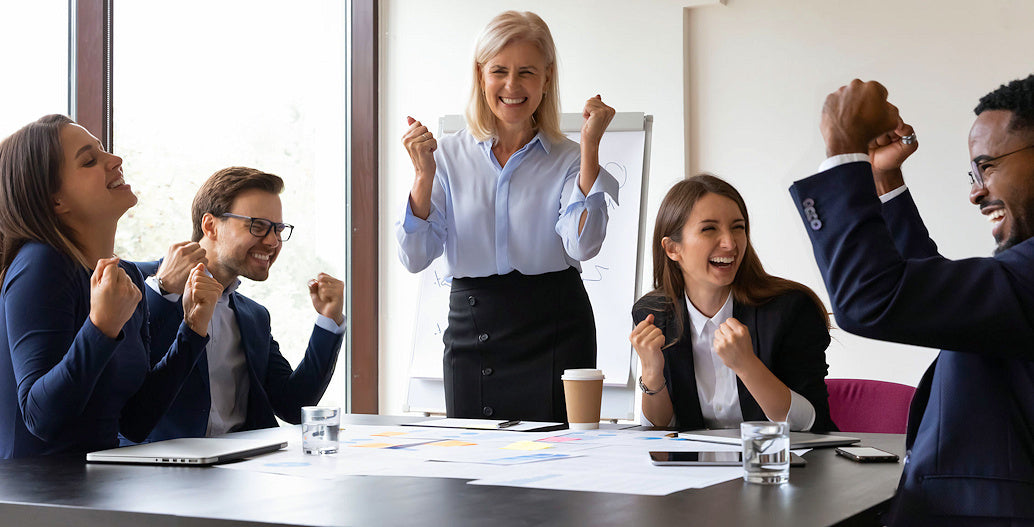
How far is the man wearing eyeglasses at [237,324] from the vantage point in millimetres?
2170

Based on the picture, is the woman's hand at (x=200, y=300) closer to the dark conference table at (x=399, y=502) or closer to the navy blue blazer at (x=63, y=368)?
the navy blue blazer at (x=63, y=368)

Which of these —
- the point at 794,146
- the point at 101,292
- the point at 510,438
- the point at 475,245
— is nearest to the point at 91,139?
the point at 101,292

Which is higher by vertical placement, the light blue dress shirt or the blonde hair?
the blonde hair

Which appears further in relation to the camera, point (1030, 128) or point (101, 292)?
point (101, 292)

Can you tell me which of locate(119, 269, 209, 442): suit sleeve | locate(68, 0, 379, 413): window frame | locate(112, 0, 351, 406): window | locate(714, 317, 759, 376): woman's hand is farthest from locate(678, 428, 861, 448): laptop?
locate(68, 0, 379, 413): window frame

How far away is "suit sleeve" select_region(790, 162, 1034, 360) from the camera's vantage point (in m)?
1.07

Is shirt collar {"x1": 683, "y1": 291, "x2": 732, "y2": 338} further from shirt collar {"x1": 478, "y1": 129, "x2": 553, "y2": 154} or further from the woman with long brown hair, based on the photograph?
shirt collar {"x1": 478, "y1": 129, "x2": 553, "y2": 154}

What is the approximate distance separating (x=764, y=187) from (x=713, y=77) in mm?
556

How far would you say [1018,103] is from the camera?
3.93 ft

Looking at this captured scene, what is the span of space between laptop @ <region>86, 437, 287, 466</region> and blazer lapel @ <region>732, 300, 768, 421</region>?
100 centimetres

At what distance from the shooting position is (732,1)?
14.0 ft

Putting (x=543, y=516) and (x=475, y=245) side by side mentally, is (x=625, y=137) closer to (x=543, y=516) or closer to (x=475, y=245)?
(x=475, y=245)

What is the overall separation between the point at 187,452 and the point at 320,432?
7.8 inches

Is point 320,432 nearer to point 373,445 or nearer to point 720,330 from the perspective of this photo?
point 373,445
